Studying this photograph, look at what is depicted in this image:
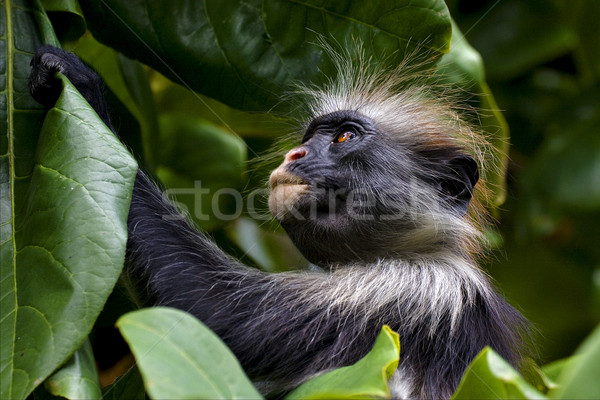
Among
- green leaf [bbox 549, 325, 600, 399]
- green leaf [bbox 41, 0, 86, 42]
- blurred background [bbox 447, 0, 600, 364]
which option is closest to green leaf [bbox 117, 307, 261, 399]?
green leaf [bbox 549, 325, 600, 399]

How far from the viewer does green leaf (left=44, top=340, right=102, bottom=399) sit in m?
1.97

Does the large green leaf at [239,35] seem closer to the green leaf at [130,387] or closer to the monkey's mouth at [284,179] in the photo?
the monkey's mouth at [284,179]

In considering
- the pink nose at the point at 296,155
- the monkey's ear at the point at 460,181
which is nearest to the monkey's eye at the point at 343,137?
the pink nose at the point at 296,155

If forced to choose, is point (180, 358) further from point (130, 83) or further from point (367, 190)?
point (130, 83)

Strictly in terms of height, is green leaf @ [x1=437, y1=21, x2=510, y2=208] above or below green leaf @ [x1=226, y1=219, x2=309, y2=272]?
above

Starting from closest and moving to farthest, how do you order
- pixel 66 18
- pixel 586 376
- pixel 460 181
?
pixel 586 376
pixel 66 18
pixel 460 181

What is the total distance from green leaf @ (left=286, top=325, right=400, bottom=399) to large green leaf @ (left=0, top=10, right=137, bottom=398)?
2.22 ft

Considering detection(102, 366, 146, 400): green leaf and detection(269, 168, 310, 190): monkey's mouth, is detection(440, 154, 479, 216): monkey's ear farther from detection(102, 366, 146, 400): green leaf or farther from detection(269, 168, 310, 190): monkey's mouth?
detection(102, 366, 146, 400): green leaf

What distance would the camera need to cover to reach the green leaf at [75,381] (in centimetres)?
197

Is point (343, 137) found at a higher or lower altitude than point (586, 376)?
lower

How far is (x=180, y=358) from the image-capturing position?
153 centimetres

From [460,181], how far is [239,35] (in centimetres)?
125

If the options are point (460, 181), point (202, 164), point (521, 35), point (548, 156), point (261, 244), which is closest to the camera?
point (460, 181)

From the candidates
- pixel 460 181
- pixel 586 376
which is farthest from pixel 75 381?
pixel 460 181
